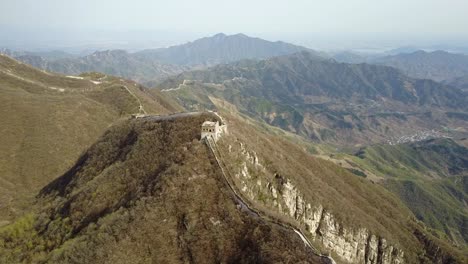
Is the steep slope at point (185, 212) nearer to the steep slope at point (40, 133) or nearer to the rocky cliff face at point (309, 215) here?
the rocky cliff face at point (309, 215)

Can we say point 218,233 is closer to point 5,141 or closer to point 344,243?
point 344,243

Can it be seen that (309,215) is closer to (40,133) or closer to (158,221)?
(158,221)

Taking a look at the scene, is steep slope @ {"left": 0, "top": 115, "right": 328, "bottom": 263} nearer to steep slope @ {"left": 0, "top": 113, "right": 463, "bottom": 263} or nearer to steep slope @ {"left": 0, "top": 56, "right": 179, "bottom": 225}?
steep slope @ {"left": 0, "top": 113, "right": 463, "bottom": 263}

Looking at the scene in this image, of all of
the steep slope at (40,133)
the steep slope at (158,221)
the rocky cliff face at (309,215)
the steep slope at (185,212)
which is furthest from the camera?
the steep slope at (40,133)

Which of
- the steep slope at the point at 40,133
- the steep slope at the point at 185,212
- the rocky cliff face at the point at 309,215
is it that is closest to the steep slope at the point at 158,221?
the steep slope at the point at 185,212

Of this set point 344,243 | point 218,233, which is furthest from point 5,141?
point 344,243

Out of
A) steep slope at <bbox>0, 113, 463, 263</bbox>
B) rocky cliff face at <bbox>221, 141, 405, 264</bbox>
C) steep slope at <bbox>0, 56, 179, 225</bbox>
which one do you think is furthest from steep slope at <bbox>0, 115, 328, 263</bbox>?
steep slope at <bbox>0, 56, 179, 225</bbox>
